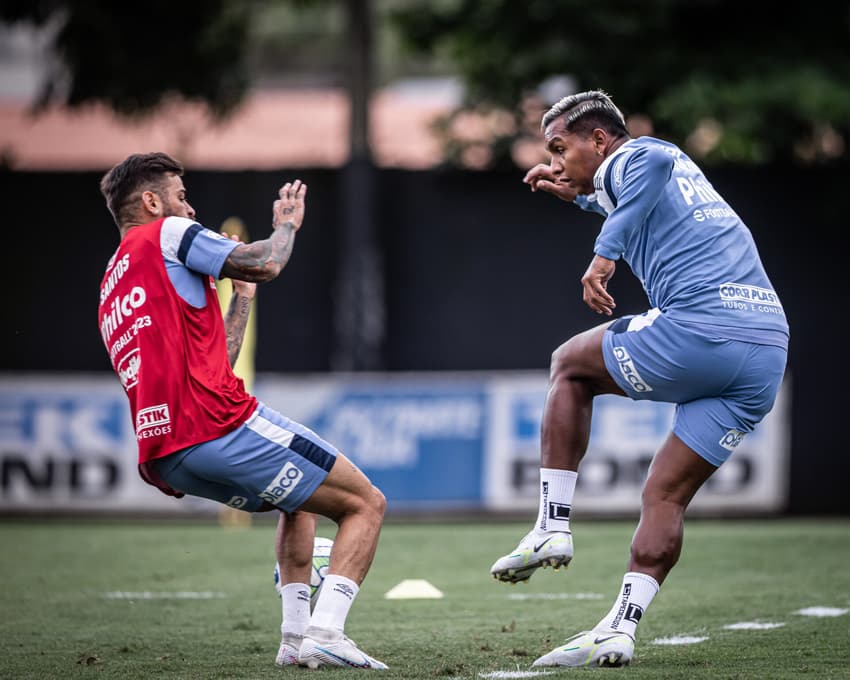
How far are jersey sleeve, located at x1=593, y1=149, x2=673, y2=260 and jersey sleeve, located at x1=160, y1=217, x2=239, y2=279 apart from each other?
147 centimetres

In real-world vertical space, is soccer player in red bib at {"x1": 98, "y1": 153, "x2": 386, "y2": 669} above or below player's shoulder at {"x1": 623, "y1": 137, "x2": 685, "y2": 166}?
below

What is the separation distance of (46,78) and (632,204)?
39.7ft

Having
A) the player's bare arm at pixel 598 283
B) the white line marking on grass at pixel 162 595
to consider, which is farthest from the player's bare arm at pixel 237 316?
the white line marking on grass at pixel 162 595

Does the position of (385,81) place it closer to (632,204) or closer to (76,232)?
(76,232)

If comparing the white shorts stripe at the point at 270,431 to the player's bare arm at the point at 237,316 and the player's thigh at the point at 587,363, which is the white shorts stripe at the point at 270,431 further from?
the player's thigh at the point at 587,363

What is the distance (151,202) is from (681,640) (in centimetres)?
309

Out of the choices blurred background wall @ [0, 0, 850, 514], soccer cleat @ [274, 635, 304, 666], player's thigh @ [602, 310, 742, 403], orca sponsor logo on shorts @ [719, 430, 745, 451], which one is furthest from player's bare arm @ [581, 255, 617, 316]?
blurred background wall @ [0, 0, 850, 514]

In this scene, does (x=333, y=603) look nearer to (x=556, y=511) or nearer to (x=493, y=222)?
(x=556, y=511)

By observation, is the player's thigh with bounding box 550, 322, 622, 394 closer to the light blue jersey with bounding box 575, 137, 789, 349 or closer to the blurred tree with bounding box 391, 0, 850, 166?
the light blue jersey with bounding box 575, 137, 789, 349

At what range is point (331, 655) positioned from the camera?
5.59 metres

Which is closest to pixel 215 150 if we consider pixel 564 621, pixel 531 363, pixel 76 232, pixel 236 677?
pixel 76 232

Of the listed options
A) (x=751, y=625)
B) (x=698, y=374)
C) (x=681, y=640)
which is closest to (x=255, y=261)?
(x=698, y=374)

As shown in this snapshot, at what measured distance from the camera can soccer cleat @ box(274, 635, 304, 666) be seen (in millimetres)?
5828

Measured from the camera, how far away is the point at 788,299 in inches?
567
